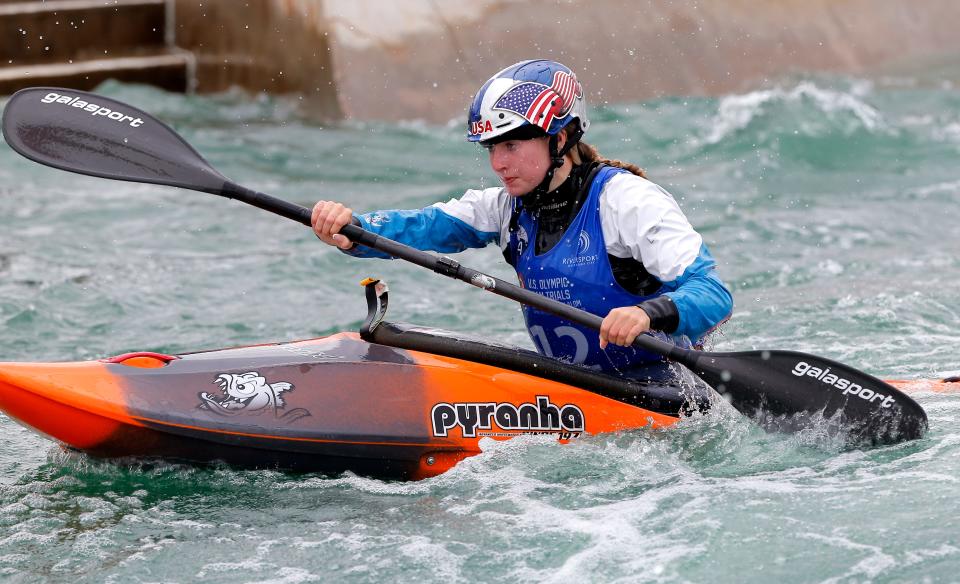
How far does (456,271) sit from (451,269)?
0.06ft

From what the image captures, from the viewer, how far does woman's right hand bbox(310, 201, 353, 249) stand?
4164 mm

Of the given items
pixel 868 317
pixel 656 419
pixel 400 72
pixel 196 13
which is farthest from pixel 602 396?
pixel 196 13

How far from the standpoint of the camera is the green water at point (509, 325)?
11.5 ft

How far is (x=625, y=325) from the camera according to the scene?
12.5ft

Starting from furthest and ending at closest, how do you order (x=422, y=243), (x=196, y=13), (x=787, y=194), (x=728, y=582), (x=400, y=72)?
(x=196, y=13) < (x=400, y=72) < (x=787, y=194) < (x=422, y=243) < (x=728, y=582)

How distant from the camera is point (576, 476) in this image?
400cm

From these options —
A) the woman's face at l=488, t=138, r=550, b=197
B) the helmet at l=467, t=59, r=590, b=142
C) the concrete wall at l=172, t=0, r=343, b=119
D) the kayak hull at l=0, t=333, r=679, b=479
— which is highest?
the concrete wall at l=172, t=0, r=343, b=119

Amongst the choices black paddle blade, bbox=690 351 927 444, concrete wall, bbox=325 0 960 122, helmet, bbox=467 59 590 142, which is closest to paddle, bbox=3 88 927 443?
black paddle blade, bbox=690 351 927 444

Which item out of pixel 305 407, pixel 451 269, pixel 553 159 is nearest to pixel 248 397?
pixel 305 407

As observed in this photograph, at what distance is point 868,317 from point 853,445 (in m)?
2.19

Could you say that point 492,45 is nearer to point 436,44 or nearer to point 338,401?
point 436,44

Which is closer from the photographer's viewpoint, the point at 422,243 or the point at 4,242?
the point at 422,243

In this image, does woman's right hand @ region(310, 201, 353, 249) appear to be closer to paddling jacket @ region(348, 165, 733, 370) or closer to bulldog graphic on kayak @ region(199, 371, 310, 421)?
paddling jacket @ region(348, 165, 733, 370)

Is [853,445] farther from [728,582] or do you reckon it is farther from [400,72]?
[400,72]
